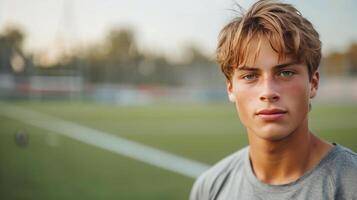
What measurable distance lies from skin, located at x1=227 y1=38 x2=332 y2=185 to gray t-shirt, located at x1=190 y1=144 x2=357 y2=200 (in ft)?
0.10

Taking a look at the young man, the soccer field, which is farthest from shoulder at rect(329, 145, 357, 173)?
the soccer field

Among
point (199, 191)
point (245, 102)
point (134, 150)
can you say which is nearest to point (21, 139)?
point (134, 150)

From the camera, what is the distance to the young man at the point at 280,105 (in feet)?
4.06

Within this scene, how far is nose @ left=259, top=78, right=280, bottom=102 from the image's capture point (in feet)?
4.04

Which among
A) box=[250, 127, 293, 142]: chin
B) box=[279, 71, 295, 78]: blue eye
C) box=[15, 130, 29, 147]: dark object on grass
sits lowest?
box=[15, 130, 29, 147]: dark object on grass

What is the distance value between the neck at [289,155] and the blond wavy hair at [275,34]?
189 mm

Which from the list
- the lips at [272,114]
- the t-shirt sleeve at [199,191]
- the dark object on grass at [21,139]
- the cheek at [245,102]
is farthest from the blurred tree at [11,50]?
the lips at [272,114]

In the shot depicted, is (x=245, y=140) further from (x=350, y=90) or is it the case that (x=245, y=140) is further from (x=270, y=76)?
(x=350, y=90)

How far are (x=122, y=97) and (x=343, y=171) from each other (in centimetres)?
1545

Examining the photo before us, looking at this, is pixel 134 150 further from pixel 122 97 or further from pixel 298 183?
pixel 122 97

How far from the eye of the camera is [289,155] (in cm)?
134

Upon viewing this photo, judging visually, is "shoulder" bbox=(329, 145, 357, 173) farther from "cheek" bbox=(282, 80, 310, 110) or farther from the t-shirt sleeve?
the t-shirt sleeve

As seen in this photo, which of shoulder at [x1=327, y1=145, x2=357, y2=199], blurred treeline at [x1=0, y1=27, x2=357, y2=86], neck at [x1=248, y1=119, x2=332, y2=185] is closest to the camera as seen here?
shoulder at [x1=327, y1=145, x2=357, y2=199]

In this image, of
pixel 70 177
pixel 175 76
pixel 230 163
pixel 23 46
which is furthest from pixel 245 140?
pixel 175 76
